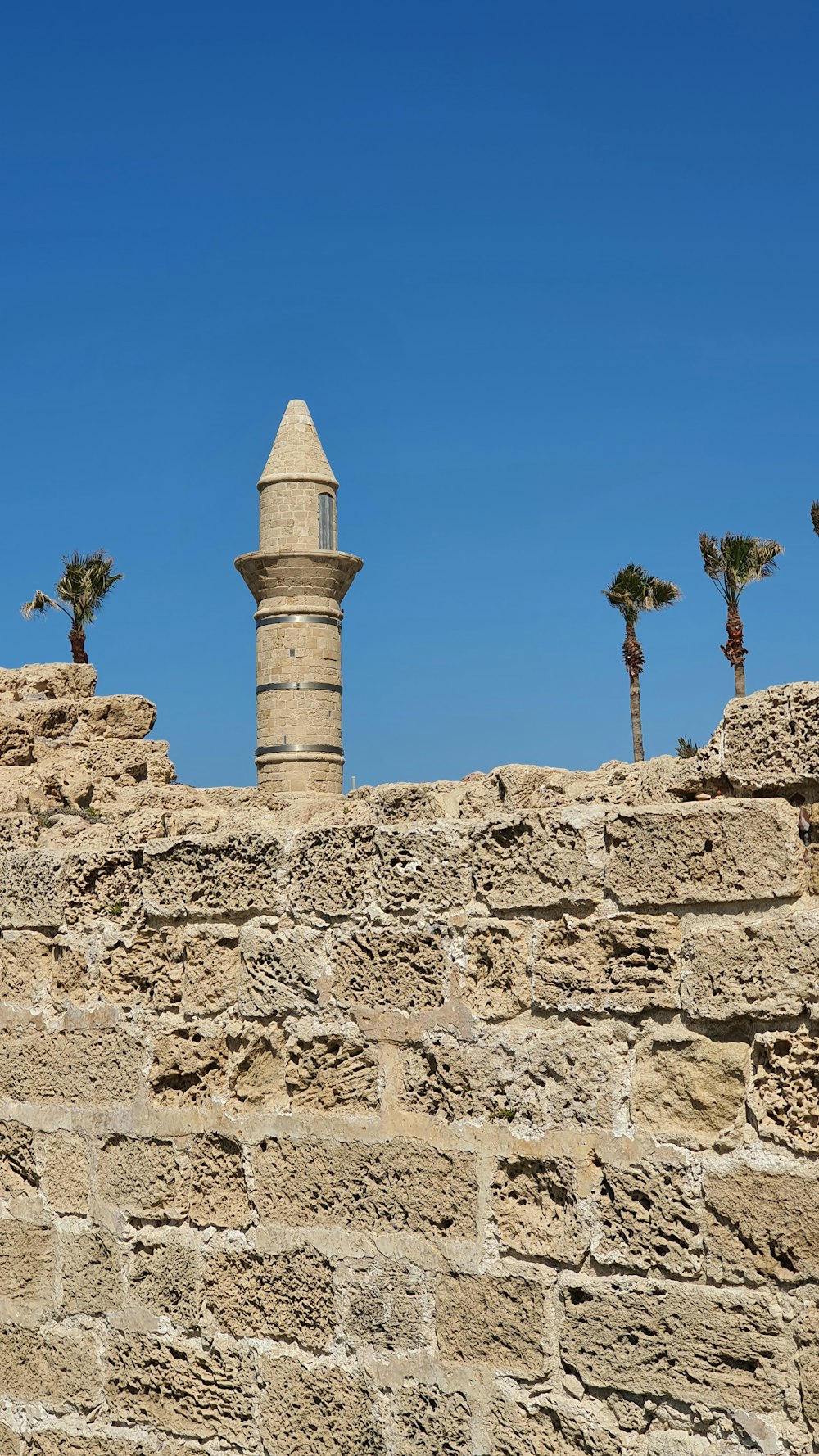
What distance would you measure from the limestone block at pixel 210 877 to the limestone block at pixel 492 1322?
39.7 inches

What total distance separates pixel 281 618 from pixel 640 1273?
18.8m

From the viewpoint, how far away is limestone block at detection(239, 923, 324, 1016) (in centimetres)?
354

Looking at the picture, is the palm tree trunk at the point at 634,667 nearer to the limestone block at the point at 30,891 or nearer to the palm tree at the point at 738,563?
the palm tree at the point at 738,563

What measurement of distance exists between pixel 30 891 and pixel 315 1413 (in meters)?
1.58

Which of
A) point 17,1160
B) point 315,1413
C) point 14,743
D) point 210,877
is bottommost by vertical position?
point 315,1413

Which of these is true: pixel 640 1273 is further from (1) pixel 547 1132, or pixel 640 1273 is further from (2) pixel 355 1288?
(2) pixel 355 1288

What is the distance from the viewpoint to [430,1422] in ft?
10.6

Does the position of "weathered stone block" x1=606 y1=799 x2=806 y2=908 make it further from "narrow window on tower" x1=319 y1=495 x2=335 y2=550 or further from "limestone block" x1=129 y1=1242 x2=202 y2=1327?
"narrow window on tower" x1=319 y1=495 x2=335 y2=550

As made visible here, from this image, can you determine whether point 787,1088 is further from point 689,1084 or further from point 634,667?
point 634,667

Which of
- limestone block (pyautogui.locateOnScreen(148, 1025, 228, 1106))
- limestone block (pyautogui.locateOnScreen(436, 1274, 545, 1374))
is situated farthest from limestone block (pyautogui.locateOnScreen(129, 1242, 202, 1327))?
limestone block (pyautogui.locateOnScreen(436, 1274, 545, 1374))

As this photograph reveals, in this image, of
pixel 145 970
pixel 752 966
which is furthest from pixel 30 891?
pixel 752 966

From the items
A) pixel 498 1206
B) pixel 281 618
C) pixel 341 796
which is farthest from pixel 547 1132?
pixel 281 618

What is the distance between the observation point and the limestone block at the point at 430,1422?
125 inches

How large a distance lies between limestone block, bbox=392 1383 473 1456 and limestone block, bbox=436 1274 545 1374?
3.8 inches
